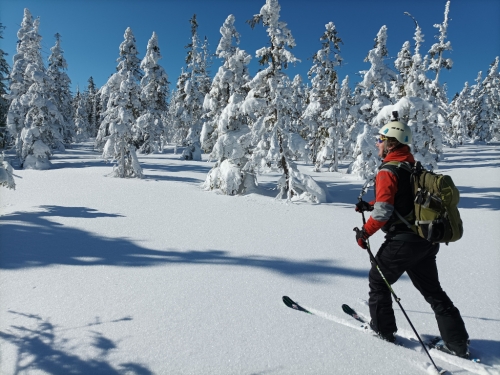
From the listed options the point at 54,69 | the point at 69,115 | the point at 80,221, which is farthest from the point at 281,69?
the point at 69,115

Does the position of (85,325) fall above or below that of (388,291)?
below

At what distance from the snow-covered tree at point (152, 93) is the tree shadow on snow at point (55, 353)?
107 feet

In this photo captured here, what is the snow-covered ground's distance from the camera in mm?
3322

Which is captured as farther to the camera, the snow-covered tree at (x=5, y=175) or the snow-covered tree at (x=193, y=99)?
the snow-covered tree at (x=193, y=99)

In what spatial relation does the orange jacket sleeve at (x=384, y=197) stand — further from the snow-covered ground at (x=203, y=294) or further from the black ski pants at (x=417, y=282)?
the snow-covered ground at (x=203, y=294)

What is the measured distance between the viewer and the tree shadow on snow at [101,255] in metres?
5.91

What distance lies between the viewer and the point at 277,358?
3359 mm

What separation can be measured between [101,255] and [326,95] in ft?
80.5

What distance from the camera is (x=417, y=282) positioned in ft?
11.6

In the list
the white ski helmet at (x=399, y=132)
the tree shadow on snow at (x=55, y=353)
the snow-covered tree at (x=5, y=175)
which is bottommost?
the tree shadow on snow at (x=55, y=353)

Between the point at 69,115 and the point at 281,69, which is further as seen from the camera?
the point at 69,115

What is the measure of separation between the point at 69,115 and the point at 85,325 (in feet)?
176

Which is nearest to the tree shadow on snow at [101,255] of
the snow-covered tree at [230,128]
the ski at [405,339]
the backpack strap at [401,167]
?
the ski at [405,339]

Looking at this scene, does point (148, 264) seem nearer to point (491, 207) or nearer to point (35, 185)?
point (35, 185)
